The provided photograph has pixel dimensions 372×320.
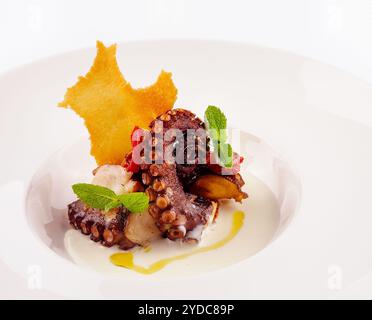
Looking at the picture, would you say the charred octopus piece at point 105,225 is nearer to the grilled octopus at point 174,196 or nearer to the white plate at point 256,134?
the grilled octopus at point 174,196

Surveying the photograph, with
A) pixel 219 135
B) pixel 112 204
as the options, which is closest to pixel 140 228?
pixel 112 204

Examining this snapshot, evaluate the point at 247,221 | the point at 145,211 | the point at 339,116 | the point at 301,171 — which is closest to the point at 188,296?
the point at 145,211

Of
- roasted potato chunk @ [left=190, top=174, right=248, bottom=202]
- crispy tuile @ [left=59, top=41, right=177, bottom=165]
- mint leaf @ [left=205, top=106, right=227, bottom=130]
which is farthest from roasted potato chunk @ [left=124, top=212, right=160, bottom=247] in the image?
mint leaf @ [left=205, top=106, right=227, bottom=130]

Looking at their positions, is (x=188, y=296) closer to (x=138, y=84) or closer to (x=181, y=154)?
(x=181, y=154)

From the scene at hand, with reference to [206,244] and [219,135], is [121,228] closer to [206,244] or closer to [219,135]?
[206,244]

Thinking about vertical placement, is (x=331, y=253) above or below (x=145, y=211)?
below
